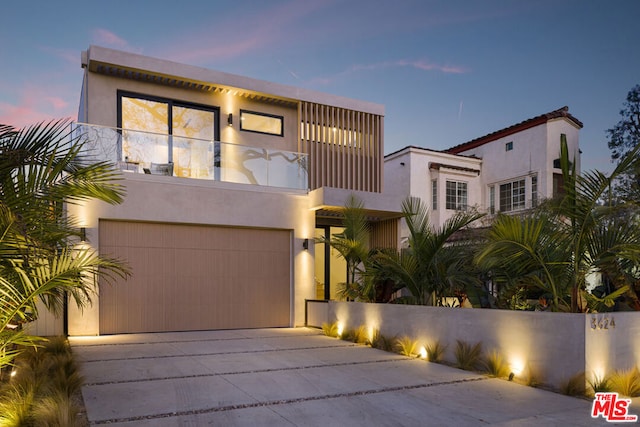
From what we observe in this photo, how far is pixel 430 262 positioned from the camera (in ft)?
29.1

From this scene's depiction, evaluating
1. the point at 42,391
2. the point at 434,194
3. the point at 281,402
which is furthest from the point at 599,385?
the point at 434,194

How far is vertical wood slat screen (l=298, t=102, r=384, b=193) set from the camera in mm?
14477

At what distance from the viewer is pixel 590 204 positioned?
240 inches

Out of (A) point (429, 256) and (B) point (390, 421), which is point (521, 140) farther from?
(B) point (390, 421)

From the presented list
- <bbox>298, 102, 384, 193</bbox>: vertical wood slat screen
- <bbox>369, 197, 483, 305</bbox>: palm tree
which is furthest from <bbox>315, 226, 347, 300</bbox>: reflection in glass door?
<bbox>369, 197, 483, 305</bbox>: palm tree

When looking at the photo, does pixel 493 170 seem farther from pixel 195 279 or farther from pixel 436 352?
pixel 436 352

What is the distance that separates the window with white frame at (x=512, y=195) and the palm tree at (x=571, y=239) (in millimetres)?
13684

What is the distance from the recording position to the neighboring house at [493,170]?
1914cm

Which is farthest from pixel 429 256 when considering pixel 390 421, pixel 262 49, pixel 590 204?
pixel 262 49

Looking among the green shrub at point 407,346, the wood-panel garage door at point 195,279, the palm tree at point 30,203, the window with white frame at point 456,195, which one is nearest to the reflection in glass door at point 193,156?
the wood-panel garage door at point 195,279

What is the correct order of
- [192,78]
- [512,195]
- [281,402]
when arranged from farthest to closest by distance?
[512,195] < [192,78] < [281,402]

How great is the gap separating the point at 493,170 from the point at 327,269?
406 inches

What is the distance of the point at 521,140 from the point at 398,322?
1382 centimetres

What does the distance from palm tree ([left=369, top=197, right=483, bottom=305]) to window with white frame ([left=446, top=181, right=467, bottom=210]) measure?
11709 mm
